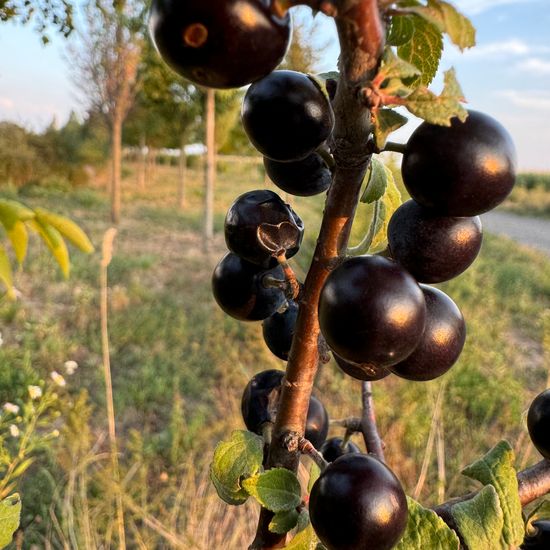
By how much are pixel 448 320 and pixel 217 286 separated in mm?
252

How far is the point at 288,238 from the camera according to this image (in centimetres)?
53

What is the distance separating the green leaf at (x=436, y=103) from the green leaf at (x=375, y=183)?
141 mm

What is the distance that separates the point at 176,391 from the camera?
361 cm

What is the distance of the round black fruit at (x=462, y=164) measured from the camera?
38 centimetres

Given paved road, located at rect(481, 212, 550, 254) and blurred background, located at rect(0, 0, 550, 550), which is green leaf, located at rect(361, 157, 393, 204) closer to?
blurred background, located at rect(0, 0, 550, 550)

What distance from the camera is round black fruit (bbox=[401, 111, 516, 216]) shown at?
1.26ft

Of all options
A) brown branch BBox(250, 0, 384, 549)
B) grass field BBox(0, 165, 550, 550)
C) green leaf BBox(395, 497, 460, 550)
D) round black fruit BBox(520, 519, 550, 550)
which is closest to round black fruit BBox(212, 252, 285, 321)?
brown branch BBox(250, 0, 384, 549)

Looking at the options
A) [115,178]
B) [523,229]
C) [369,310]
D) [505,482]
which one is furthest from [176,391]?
[523,229]

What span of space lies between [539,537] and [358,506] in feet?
0.85

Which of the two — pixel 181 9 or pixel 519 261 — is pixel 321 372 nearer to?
pixel 181 9

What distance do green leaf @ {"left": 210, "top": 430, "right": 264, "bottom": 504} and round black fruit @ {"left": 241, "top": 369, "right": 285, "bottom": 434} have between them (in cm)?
8

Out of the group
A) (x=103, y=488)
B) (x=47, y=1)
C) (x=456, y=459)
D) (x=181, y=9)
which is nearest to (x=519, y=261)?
(x=456, y=459)

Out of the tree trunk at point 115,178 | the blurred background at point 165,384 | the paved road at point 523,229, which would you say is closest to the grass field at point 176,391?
the blurred background at point 165,384

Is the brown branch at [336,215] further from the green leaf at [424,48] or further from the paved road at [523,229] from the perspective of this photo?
the paved road at [523,229]
